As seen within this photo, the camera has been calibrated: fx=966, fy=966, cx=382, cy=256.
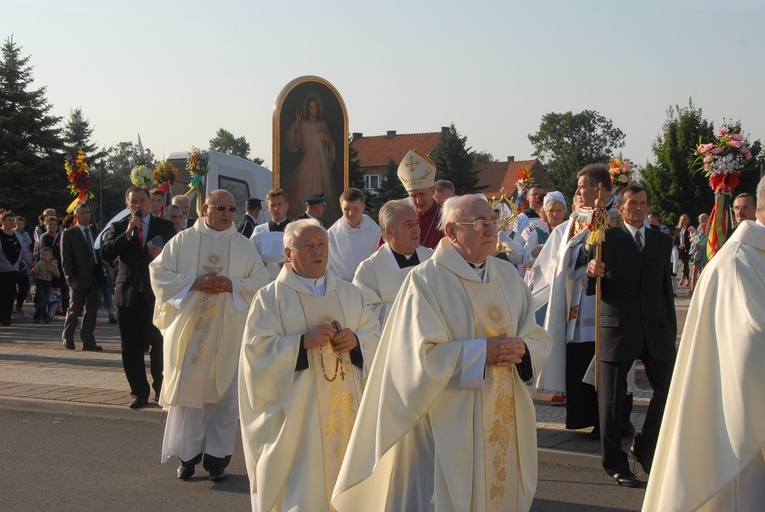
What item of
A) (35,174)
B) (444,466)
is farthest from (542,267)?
(35,174)

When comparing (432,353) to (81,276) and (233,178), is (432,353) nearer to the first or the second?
(81,276)

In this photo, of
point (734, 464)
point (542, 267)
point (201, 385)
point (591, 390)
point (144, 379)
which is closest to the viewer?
point (734, 464)

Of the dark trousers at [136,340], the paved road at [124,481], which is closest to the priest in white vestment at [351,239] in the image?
the dark trousers at [136,340]

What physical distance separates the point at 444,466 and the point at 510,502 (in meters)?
0.43

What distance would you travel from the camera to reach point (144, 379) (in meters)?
9.55

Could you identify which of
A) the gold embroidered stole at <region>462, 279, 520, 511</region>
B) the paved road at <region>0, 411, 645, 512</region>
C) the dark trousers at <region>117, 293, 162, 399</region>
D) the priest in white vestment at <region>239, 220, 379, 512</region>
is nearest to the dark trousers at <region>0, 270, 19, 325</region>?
the dark trousers at <region>117, 293, 162, 399</region>

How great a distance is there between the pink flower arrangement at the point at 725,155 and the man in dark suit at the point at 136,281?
508 centimetres

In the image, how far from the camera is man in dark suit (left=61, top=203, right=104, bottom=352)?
14.2 m

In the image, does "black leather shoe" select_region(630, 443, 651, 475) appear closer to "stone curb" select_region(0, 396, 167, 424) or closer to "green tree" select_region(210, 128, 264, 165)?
"stone curb" select_region(0, 396, 167, 424)

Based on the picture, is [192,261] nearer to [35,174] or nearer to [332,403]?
[332,403]

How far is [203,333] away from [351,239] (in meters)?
2.19

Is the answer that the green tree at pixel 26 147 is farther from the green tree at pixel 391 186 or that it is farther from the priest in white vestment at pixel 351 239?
the priest in white vestment at pixel 351 239

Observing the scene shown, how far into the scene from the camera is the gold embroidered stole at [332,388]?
534 centimetres

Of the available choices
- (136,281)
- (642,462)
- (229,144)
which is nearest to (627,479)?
(642,462)
